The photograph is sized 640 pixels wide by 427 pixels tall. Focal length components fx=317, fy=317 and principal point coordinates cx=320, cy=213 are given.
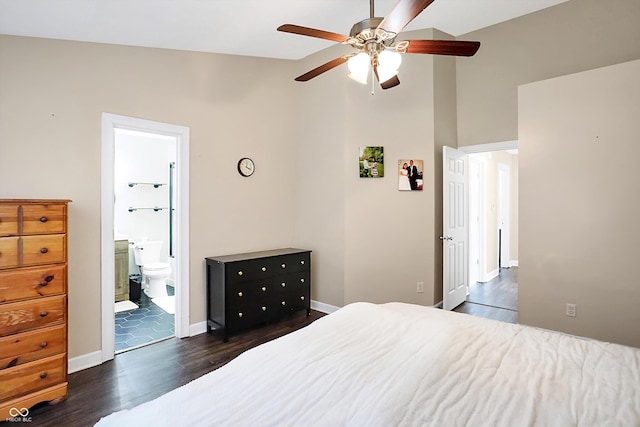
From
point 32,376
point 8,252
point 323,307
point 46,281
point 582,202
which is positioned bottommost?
point 323,307

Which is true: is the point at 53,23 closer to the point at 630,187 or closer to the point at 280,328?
the point at 280,328

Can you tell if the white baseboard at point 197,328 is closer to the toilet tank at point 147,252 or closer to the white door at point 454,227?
the toilet tank at point 147,252

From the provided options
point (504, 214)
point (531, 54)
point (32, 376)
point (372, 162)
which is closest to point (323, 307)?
point (372, 162)

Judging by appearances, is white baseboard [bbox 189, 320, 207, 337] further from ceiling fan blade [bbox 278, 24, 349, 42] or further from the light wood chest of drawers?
ceiling fan blade [bbox 278, 24, 349, 42]

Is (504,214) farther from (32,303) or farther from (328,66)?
(32,303)

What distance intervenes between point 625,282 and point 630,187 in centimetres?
78

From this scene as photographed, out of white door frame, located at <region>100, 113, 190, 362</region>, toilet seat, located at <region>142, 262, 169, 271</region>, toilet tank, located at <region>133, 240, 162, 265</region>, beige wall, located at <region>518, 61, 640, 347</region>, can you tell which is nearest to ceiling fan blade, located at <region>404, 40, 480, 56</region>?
beige wall, located at <region>518, 61, 640, 347</region>

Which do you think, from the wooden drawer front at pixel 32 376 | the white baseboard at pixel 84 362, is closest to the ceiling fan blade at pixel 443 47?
the wooden drawer front at pixel 32 376

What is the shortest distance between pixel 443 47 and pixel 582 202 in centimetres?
196

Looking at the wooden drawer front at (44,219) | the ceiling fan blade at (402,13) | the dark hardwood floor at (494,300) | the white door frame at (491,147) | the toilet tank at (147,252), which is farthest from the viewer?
the toilet tank at (147,252)

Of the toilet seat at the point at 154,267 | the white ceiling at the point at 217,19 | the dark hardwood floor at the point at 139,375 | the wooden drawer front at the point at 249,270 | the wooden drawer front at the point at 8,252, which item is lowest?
the dark hardwood floor at the point at 139,375

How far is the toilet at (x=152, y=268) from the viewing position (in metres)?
4.52

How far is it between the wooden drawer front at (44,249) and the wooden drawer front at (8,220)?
81 mm

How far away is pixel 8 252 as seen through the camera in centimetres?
198
